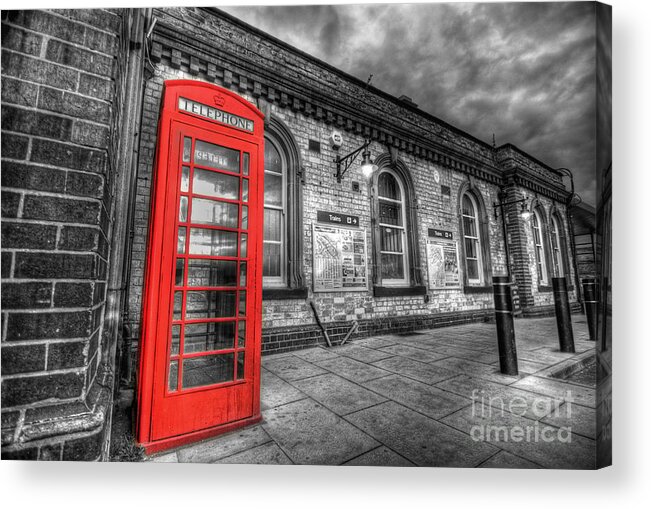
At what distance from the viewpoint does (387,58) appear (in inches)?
116

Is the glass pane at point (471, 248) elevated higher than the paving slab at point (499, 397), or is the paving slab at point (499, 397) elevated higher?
the glass pane at point (471, 248)

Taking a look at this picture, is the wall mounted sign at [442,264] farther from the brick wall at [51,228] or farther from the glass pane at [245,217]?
the brick wall at [51,228]

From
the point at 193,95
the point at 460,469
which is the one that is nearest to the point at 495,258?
the point at 460,469

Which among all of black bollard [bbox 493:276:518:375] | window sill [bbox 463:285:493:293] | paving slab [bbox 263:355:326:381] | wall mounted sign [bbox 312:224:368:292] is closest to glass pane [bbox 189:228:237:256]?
paving slab [bbox 263:355:326:381]

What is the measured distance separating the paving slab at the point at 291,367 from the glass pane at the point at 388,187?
419 centimetres

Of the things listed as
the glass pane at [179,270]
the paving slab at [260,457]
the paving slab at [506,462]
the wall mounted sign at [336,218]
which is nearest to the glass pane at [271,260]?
the wall mounted sign at [336,218]

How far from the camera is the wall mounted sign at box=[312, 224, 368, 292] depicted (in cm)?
496

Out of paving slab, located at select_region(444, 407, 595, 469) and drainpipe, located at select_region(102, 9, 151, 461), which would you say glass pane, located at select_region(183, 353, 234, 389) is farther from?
paving slab, located at select_region(444, 407, 595, 469)

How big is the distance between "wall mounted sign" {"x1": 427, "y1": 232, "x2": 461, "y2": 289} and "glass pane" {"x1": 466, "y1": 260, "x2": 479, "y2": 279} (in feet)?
3.73

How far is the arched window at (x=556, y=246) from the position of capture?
31.5ft

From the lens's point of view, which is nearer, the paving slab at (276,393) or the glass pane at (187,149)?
the glass pane at (187,149)

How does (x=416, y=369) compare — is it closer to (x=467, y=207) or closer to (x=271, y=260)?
(x=271, y=260)

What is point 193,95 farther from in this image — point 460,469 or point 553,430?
point 553,430

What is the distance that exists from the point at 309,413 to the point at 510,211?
30.7 feet
